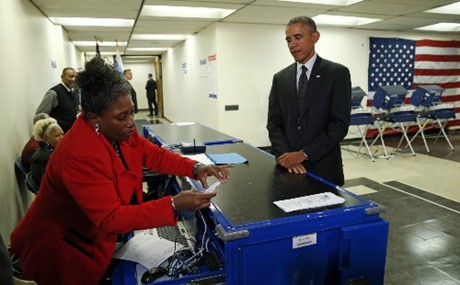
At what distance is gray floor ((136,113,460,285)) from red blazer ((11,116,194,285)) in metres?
1.95

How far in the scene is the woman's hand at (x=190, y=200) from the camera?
3.88 feet

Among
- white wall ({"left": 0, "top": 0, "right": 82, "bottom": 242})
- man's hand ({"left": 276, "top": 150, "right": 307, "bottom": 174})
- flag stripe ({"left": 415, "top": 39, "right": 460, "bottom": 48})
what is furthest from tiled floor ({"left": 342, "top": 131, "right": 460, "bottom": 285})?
white wall ({"left": 0, "top": 0, "right": 82, "bottom": 242})

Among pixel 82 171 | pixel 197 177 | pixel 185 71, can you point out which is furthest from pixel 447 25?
pixel 82 171

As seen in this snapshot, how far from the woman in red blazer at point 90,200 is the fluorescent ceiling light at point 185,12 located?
412 cm

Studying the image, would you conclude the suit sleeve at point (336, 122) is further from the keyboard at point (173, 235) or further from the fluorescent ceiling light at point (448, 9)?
the fluorescent ceiling light at point (448, 9)

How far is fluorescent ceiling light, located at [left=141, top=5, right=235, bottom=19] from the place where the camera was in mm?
4980

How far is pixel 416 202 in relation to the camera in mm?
3664

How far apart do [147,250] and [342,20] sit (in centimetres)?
600

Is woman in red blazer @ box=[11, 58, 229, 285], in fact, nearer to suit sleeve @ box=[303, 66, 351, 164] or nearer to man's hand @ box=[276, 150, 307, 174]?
man's hand @ box=[276, 150, 307, 174]

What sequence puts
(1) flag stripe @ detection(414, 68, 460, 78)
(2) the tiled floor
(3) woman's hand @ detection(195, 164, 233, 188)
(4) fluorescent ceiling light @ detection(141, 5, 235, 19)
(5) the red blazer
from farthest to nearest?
(1) flag stripe @ detection(414, 68, 460, 78), (4) fluorescent ceiling light @ detection(141, 5, 235, 19), (2) the tiled floor, (3) woman's hand @ detection(195, 164, 233, 188), (5) the red blazer

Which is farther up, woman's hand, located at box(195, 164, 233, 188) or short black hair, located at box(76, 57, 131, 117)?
short black hair, located at box(76, 57, 131, 117)

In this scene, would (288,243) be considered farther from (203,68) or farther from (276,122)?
(203,68)

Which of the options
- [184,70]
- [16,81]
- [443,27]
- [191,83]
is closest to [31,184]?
[16,81]

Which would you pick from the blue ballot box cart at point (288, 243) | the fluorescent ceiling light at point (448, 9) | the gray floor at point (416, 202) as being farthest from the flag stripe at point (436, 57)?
the blue ballot box cart at point (288, 243)
